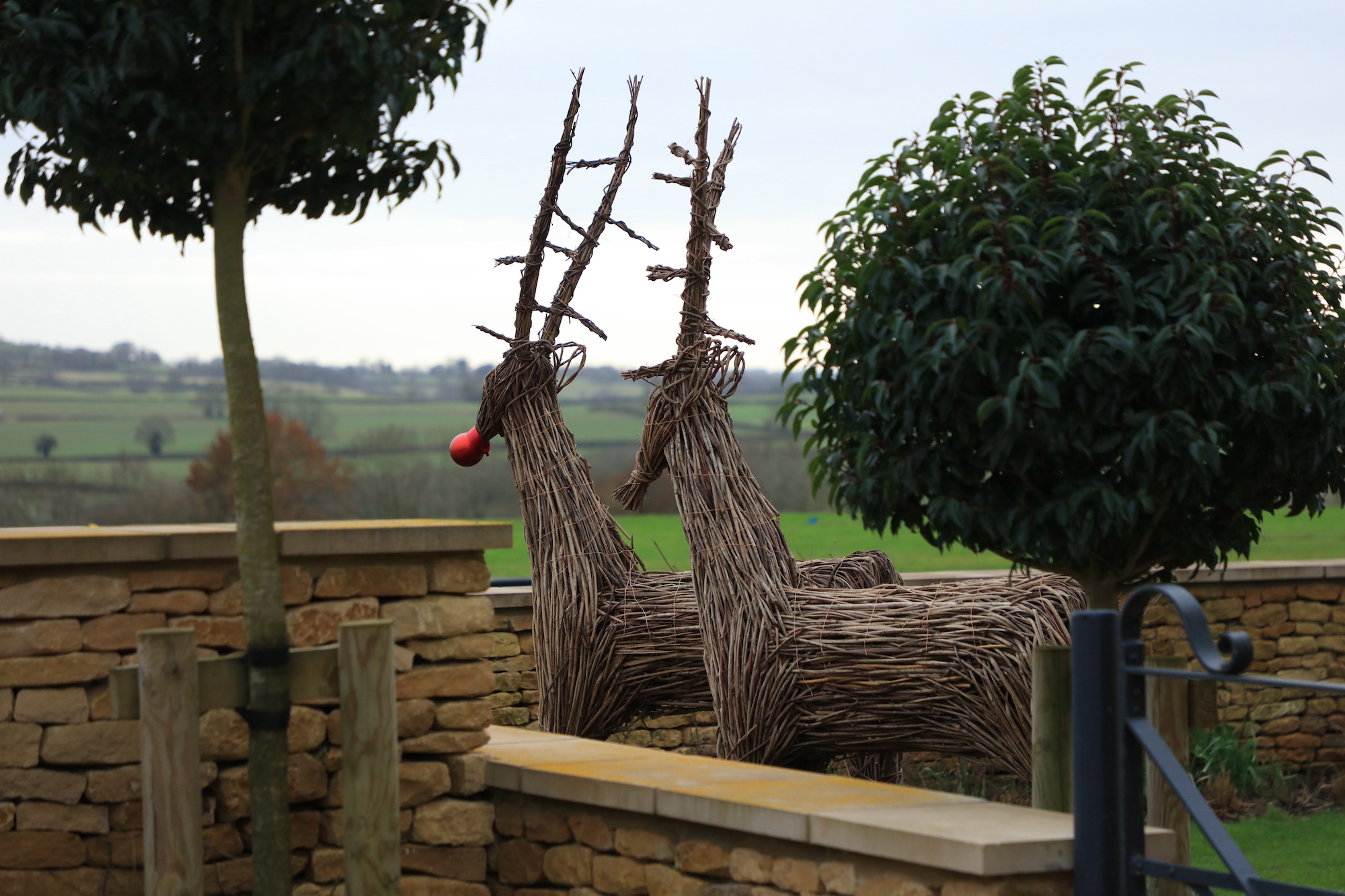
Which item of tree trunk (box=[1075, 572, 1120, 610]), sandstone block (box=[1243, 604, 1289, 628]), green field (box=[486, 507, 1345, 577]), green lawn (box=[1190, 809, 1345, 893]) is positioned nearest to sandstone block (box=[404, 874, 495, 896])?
tree trunk (box=[1075, 572, 1120, 610])

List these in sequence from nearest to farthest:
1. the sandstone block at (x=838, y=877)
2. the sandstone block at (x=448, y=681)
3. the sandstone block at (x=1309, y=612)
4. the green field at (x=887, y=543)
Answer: the sandstone block at (x=838, y=877)
the sandstone block at (x=448, y=681)
the sandstone block at (x=1309, y=612)
the green field at (x=887, y=543)

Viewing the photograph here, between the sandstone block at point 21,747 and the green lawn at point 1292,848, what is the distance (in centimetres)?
453

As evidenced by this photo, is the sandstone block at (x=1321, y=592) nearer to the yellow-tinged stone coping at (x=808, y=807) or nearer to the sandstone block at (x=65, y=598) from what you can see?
the yellow-tinged stone coping at (x=808, y=807)

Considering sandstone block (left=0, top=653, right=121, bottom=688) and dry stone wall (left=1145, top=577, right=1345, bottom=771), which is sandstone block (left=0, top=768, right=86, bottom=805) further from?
dry stone wall (left=1145, top=577, right=1345, bottom=771)

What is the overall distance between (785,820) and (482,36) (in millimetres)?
2285

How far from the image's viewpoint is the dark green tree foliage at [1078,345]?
12.3 ft

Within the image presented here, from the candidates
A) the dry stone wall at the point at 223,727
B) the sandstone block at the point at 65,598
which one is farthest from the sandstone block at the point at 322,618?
the sandstone block at the point at 65,598

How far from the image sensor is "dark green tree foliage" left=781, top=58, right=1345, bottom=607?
12.3 feet

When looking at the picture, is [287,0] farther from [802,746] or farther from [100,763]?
[802,746]

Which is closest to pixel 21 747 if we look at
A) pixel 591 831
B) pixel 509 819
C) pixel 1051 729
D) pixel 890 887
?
pixel 509 819

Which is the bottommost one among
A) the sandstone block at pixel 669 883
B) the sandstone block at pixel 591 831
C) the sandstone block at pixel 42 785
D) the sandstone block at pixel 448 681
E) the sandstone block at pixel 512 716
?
the sandstone block at pixel 512 716

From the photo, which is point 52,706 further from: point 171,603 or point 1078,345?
point 1078,345

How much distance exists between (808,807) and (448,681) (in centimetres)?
145

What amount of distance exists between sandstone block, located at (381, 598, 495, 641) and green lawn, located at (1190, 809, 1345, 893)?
3.28 meters
